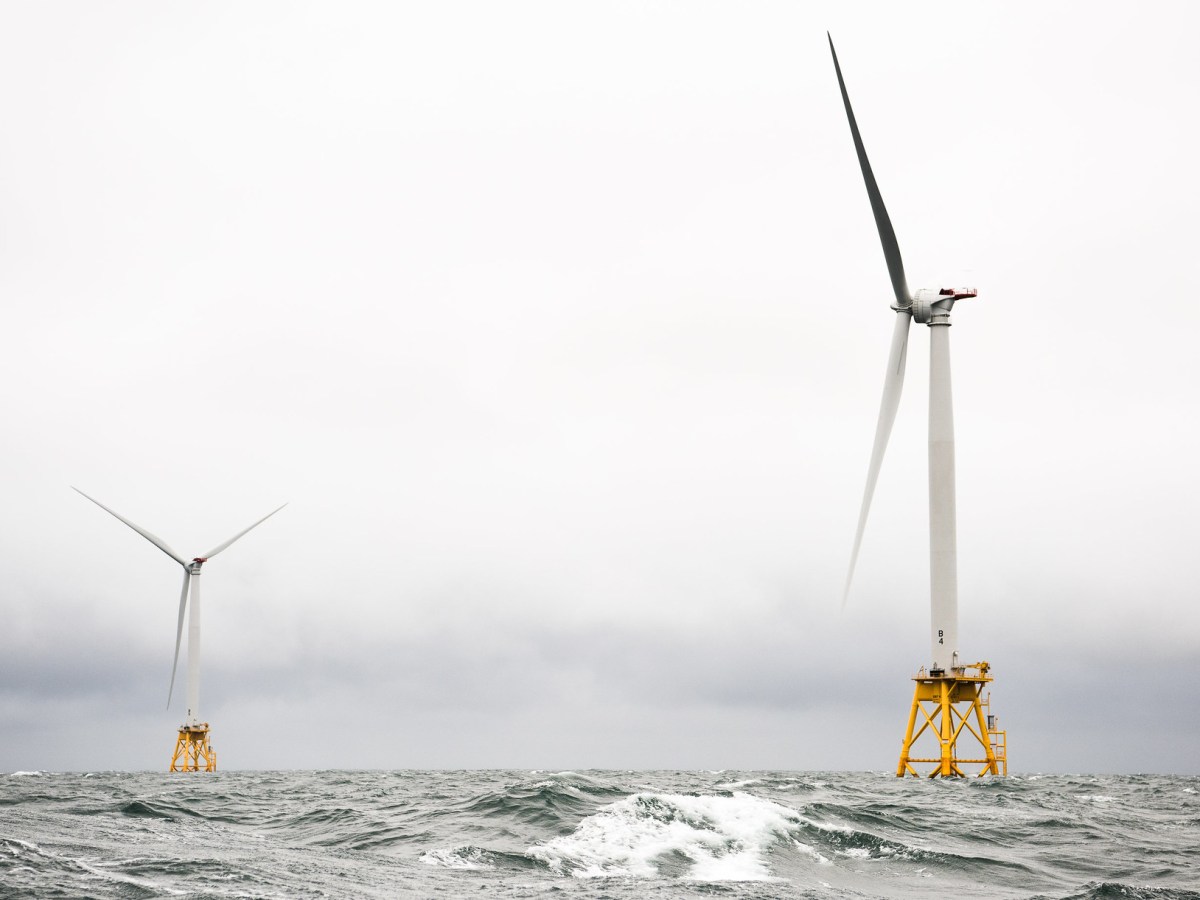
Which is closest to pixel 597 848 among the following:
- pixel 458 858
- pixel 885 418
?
pixel 458 858

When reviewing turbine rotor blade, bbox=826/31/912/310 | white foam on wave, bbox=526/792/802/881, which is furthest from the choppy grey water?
turbine rotor blade, bbox=826/31/912/310

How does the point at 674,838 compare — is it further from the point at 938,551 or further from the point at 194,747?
the point at 194,747

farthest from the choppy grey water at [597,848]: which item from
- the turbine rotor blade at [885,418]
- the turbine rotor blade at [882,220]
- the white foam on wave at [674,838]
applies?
the turbine rotor blade at [882,220]

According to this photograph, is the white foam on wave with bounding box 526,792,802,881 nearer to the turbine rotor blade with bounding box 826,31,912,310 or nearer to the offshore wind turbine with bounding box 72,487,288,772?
the turbine rotor blade with bounding box 826,31,912,310

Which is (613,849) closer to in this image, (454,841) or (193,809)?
(454,841)

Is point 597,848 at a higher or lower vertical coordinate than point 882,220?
lower

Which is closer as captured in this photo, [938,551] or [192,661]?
[938,551]

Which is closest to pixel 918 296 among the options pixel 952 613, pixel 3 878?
pixel 952 613
